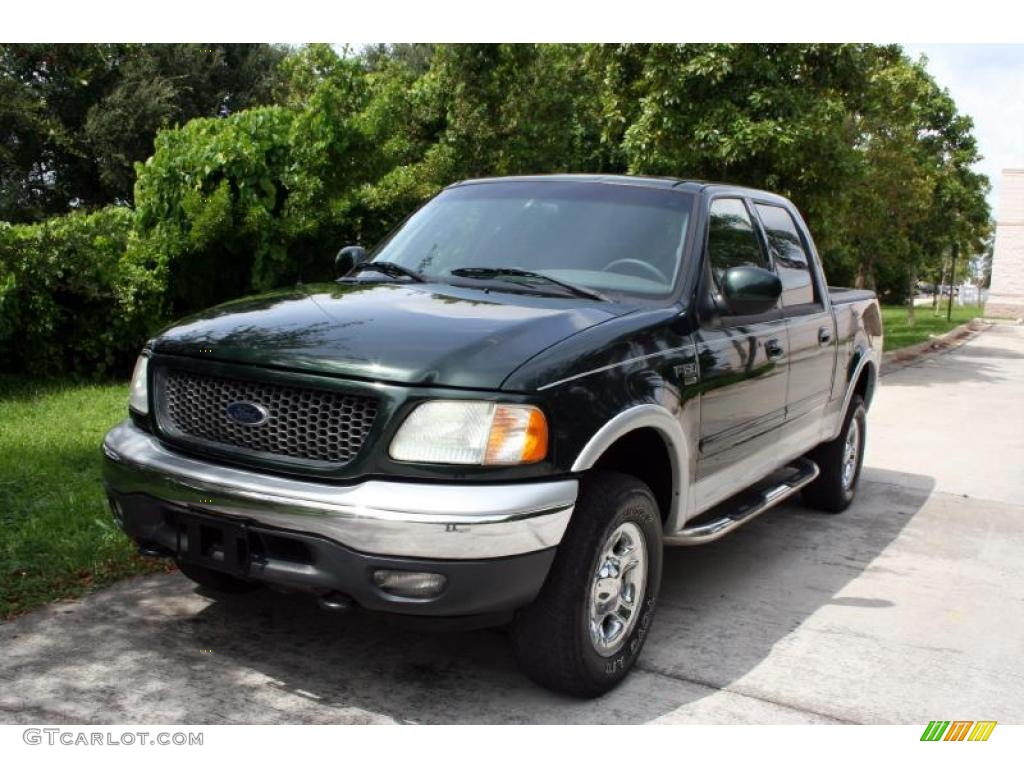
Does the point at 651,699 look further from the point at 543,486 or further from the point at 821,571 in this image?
the point at 821,571

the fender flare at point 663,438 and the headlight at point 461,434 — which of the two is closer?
the headlight at point 461,434

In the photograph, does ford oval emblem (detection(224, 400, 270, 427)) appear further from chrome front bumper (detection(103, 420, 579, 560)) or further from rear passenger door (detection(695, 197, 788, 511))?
rear passenger door (detection(695, 197, 788, 511))

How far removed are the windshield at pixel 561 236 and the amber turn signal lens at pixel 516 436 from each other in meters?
1.22

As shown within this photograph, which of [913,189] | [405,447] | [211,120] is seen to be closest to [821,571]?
[405,447]

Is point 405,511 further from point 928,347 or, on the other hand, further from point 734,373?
point 928,347

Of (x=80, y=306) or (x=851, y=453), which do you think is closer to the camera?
(x=851, y=453)

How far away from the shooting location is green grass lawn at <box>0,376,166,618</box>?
15.1ft

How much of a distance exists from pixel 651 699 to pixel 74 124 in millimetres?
27691

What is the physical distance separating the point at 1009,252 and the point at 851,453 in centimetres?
3771

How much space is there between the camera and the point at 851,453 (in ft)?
22.7

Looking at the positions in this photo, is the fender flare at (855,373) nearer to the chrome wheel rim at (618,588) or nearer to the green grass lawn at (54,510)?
the chrome wheel rim at (618,588)

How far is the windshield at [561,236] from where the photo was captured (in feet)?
14.7

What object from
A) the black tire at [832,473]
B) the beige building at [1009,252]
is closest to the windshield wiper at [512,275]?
the black tire at [832,473]

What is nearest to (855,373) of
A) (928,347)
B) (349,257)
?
(349,257)
